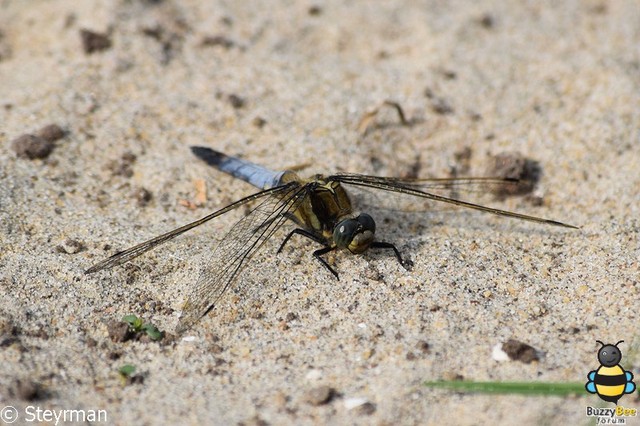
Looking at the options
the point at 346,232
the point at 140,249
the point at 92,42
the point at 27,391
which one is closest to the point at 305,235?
the point at 346,232

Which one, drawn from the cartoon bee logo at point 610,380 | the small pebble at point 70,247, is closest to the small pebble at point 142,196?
the small pebble at point 70,247

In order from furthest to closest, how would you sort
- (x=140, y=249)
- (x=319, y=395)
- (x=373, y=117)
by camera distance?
(x=373, y=117), (x=140, y=249), (x=319, y=395)

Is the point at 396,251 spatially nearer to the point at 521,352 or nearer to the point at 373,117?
the point at 521,352

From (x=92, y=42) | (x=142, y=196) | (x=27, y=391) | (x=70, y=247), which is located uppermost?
(x=92, y=42)

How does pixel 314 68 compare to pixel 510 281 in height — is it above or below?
above

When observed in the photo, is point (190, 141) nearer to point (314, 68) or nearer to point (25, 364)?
point (314, 68)

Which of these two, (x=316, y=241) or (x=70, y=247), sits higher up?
(x=316, y=241)

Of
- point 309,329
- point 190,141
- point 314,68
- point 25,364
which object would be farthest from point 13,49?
point 309,329
